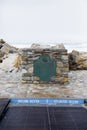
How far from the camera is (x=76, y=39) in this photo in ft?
104

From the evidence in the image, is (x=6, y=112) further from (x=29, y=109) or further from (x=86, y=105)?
(x=86, y=105)

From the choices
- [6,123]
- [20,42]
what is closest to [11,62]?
[6,123]

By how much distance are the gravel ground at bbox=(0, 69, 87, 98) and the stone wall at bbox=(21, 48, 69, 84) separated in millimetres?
259

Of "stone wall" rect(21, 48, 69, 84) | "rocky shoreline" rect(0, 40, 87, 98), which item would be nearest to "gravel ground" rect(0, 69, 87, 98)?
"rocky shoreline" rect(0, 40, 87, 98)

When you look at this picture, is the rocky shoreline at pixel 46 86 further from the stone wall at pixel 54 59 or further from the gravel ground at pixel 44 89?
the stone wall at pixel 54 59

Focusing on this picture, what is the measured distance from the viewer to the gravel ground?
5.56 metres

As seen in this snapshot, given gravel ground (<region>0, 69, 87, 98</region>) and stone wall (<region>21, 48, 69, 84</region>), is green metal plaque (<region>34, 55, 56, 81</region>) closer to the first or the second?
stone wall (<region>21, 48, 69, 84</region>)

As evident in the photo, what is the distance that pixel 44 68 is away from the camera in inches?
275

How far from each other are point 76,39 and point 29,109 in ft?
90.5

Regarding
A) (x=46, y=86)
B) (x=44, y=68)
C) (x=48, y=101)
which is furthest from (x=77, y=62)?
(x=48, y=101)

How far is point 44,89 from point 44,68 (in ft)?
2.85

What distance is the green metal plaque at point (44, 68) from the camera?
275 inches

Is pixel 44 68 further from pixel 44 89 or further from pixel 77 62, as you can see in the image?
pixel 77 62

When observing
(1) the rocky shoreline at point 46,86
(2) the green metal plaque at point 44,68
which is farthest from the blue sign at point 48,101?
(2) the green metal plaque at point 44,68
